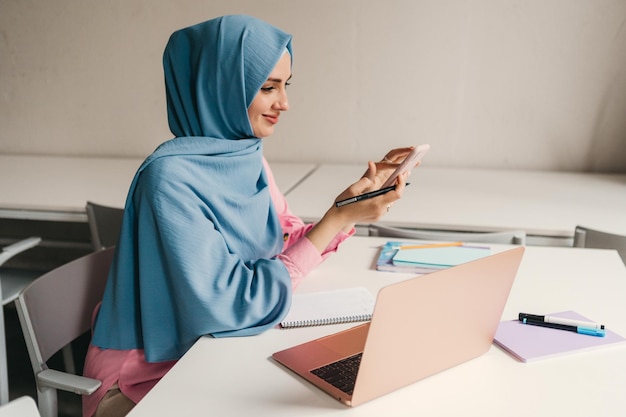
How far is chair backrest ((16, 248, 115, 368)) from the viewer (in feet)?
4.32

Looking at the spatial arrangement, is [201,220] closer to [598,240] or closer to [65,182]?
[598,240]

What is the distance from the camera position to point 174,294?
1.22 metres

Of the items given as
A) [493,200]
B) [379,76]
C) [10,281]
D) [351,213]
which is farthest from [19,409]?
[379,76]

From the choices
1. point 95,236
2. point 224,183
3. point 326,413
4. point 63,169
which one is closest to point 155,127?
point 63,169

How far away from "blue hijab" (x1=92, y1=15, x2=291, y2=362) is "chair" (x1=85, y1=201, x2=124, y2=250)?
2.40ft

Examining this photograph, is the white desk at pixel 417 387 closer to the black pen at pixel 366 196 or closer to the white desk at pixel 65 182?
the black pen at pixel 366 196

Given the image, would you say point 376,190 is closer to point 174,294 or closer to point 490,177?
point 174,294

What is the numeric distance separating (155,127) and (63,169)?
497 mm

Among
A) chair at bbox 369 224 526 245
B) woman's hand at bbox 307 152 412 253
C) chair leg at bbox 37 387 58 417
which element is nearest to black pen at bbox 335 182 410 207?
woman's hand at bbox 307 152 412 253

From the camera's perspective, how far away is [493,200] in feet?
7.55

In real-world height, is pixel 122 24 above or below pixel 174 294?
above

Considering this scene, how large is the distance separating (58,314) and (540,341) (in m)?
1.05

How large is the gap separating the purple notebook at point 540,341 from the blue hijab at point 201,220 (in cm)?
42

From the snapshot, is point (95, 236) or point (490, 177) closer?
Answer: point (95, 236)
